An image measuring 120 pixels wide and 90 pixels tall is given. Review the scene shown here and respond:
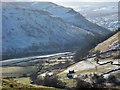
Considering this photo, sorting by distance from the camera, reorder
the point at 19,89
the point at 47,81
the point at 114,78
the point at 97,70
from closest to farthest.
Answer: the point at 19,89 < the point at 47,81 < the point at 114,78 < the point at 97,70

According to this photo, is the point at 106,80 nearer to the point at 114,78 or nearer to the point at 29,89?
the point at 114,78

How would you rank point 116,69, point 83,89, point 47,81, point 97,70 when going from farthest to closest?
point 97,70, point 116,69, point 47,81, point 83,89

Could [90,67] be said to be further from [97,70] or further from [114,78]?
[114,78]

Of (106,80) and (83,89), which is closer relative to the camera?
(83,89)

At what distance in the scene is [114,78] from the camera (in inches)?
5832

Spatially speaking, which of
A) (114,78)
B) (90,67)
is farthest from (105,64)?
(114,78)

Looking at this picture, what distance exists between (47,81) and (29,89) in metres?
47.3

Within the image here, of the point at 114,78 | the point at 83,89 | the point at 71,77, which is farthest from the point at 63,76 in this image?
the point at 83,89

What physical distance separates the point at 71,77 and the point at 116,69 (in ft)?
66.8

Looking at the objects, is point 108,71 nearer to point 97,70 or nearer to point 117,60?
Answer: point 97,70

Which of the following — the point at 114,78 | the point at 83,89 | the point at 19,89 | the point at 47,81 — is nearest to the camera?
the point at 19,89

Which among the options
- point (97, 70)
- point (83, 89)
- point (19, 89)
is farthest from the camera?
point (97, 70)

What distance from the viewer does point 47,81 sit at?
13625 centimetres

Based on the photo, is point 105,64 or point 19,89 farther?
point 105,64
